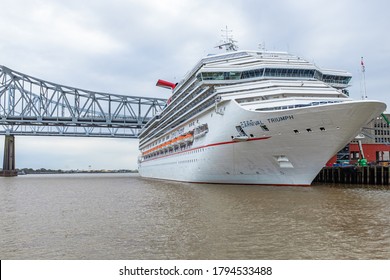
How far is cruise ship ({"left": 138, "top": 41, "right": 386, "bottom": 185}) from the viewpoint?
25406mm

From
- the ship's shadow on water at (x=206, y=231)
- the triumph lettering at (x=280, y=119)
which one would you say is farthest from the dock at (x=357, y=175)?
the ship's shadow on water at (x=206, y=231)

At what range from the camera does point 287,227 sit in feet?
43.7

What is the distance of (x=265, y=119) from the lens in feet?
88.1


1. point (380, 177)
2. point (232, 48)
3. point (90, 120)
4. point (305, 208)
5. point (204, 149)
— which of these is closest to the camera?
point (305, 208)

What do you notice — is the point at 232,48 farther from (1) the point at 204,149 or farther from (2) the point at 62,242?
(2) the point at 62,242

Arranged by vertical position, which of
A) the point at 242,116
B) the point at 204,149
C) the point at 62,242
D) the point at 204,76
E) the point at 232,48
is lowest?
the point at 62,242

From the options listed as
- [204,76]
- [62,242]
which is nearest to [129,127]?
[204,76]

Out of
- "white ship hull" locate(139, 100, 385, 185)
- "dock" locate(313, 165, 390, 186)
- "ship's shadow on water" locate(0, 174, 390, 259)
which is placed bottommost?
"ship's shadow on water" locate(0, 174, 390, 259)

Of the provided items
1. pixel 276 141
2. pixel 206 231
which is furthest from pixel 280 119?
pixel 206 231

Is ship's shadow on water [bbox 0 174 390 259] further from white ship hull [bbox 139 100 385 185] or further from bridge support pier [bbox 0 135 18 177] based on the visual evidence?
bridge support pier [bbox 0 135 18 177]

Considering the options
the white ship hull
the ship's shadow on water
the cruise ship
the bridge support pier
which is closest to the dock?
the cruise ship

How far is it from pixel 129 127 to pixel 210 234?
3922 inches

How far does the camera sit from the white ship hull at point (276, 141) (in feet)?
81.7

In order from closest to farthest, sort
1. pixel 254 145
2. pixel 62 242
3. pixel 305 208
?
1. pixel 62 242
2. pixel 305 208
3. pixel 254 145
